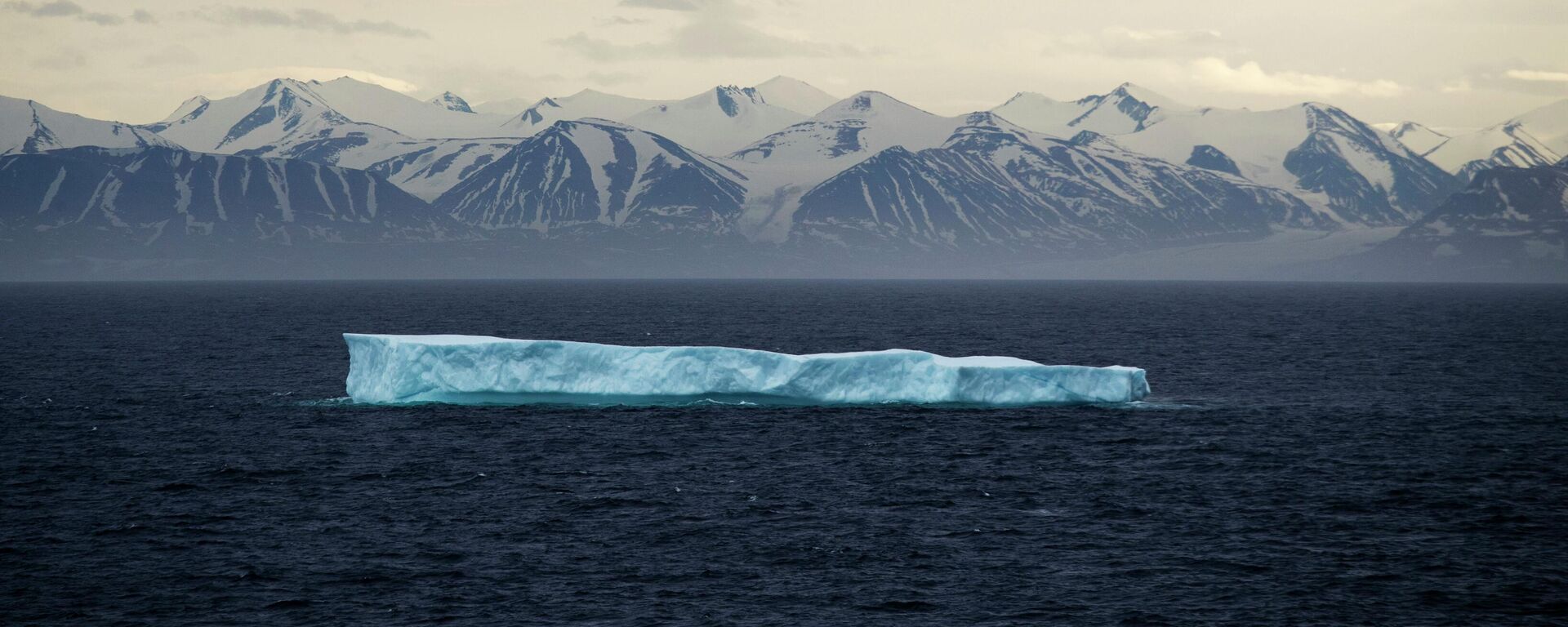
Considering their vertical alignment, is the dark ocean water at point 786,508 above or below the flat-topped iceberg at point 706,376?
below

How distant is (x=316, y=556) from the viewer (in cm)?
3297

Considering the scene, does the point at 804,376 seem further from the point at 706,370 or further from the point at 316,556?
the point at 316,556

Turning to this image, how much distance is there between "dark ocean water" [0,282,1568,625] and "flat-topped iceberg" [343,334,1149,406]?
102cm

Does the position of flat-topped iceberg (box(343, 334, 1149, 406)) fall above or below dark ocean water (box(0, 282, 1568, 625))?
above

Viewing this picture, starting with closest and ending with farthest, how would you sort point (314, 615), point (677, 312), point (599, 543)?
point (314, 615), point (599, 543), point (677, 312)

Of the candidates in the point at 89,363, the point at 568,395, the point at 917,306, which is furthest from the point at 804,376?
the point at 917,306

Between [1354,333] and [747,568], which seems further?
[1354,333]

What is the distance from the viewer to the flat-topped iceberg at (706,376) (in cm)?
5791

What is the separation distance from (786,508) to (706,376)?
2033 centimetres

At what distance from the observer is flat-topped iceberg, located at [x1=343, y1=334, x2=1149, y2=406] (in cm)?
5791

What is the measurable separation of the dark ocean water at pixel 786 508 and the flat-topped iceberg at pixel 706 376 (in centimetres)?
102

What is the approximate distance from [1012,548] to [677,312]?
121843 mm

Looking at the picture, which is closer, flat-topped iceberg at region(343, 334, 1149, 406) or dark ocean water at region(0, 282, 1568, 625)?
dark ocean water at region(0, 282, 1568, 625)

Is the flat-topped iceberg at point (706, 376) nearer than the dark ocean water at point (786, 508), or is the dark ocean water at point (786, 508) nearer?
the dark ocean water at point (786, 508)
